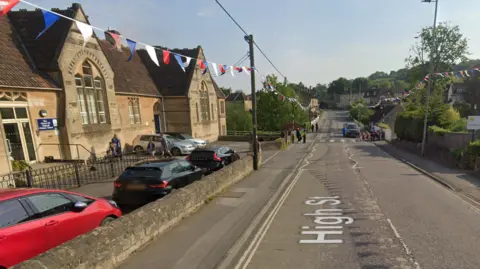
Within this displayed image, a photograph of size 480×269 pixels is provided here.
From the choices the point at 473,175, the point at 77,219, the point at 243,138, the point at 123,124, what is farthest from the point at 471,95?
the point at 77,219

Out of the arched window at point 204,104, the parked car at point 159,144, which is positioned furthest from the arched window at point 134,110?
the arched window at point 204,104

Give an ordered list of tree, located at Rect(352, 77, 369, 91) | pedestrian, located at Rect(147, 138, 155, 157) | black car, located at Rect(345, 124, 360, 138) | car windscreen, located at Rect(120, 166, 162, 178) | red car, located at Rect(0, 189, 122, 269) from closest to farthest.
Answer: red car, located at Rect(0, 189, 122, 269)
car windscreen, located at Rect(120, 166, 162, 178)
pedestrian, located at Rect(147, 138, 155, 157)
black car, located at Rect(345, 124, 360, 138)
tree, located at Rect(352, 77, 369, 91)

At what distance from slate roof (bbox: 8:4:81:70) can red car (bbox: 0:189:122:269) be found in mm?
12142

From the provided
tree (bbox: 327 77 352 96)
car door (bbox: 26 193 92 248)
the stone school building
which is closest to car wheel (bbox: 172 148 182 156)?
the stone school building

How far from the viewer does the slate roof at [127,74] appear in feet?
68.9

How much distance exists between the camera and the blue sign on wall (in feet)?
43.6

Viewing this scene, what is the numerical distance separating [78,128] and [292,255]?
1439 centimetres

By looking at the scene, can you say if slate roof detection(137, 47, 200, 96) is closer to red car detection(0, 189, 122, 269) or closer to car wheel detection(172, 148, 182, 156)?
car wheel detection(172, 148, 182, 156)

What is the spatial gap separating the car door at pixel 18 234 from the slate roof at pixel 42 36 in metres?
12.7

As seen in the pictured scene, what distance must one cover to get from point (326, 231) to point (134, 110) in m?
18.8

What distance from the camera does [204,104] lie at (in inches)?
1170

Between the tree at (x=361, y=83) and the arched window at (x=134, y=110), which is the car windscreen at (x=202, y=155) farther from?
the tree at (x=361, y=83)

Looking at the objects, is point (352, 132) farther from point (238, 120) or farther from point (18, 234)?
point (18, 234)

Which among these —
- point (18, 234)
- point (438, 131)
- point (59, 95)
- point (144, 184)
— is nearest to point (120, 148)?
point (59, 95)
